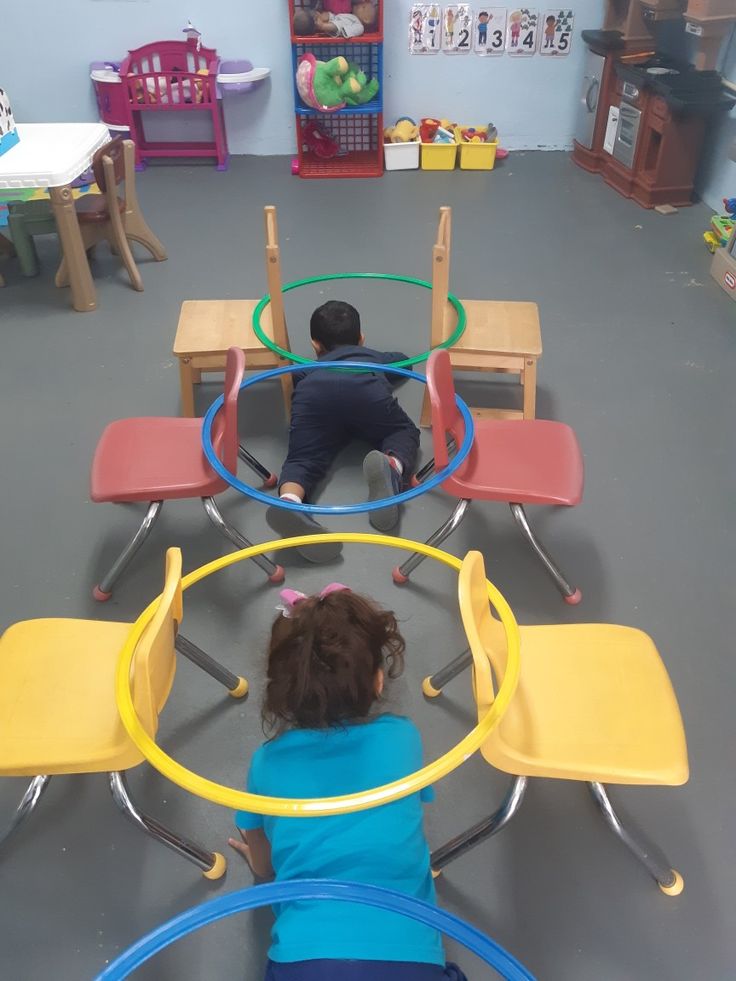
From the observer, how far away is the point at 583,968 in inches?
57.5

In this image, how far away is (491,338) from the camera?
272 centimetres

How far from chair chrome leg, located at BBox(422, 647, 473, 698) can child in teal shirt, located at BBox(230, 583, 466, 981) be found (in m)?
0.53

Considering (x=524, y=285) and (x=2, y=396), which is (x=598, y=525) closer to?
(x=524, y=285)

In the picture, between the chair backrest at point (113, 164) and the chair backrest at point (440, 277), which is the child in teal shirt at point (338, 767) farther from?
the chair backrest at point (113, 164)

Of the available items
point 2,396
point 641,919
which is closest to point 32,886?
point 641,919

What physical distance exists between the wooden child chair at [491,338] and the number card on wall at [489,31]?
346cm

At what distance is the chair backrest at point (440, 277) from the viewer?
245 cm

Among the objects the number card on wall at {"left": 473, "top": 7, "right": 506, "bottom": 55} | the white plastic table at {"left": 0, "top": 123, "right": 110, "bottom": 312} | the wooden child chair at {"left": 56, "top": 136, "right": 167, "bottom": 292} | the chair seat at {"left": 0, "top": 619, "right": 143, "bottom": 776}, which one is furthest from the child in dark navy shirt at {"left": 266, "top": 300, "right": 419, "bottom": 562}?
the number card on wall at {"left": 473, "top": 7, "right": 506, "bottom": 55}

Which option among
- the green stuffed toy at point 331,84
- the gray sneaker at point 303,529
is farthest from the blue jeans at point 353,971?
the green stuffed toy at point 331,84

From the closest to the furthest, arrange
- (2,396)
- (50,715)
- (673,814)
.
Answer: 1. (50,715)
2. (673,814)
3. (2,396)

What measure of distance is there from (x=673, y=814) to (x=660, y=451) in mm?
1475

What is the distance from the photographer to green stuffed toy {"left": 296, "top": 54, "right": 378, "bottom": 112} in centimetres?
486

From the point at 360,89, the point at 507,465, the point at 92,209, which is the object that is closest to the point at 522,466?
the point at 507,465

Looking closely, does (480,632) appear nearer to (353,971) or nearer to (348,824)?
(348,824)
